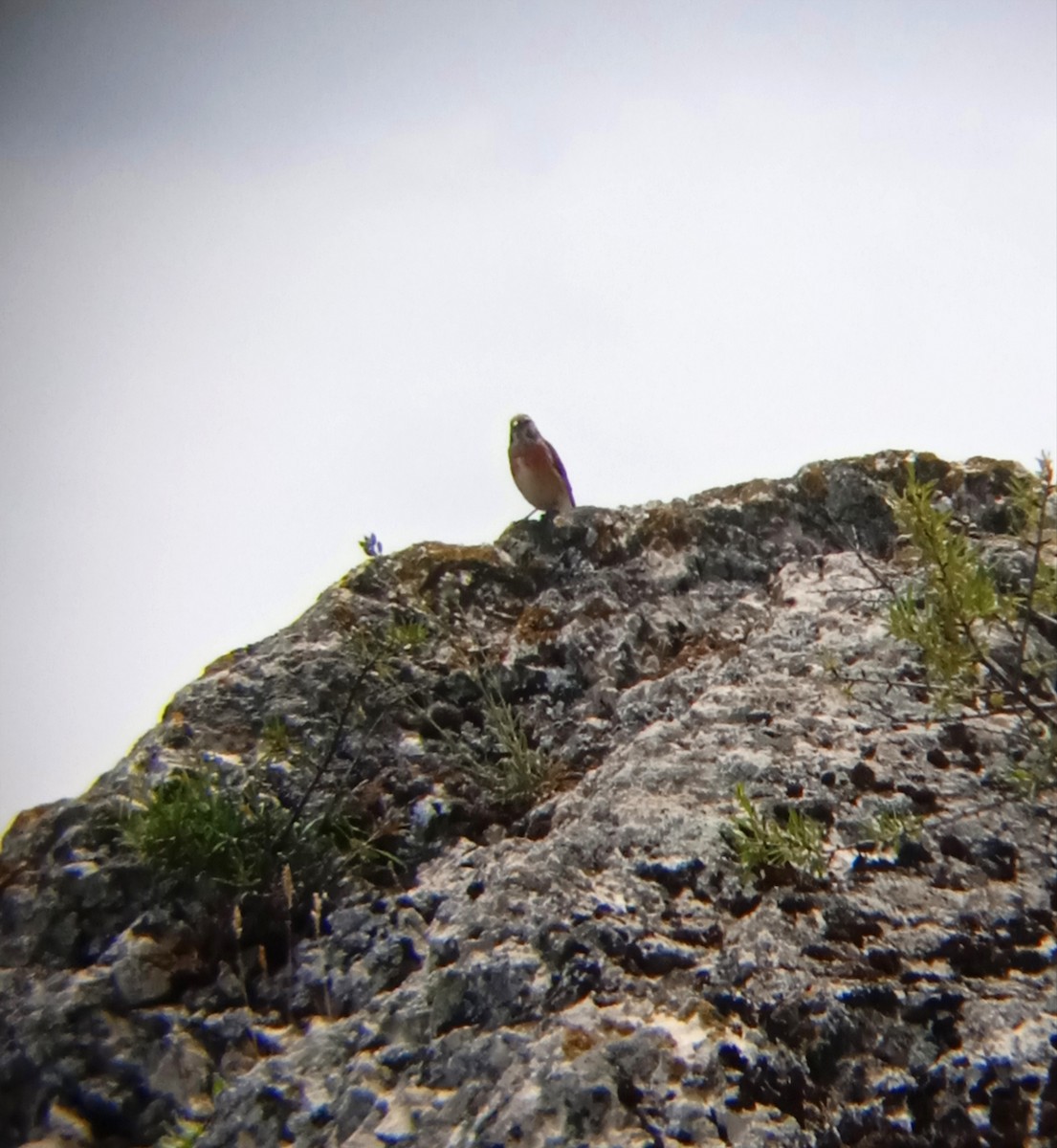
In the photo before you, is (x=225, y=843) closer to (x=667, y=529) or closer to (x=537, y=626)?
(x=537, y=626)

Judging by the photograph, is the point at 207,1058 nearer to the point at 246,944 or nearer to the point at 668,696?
the point at 246,944

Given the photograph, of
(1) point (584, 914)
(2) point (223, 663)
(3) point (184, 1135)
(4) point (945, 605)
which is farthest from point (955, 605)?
(2) point (223, 663)

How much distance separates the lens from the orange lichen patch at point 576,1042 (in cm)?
219

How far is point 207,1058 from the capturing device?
8.79 ft

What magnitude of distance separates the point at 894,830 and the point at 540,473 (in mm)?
3716

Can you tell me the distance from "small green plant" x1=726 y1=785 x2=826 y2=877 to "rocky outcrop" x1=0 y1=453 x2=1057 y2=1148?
0.22 feet

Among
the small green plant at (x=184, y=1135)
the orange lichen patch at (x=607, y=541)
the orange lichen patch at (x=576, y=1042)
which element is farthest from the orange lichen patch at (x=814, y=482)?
the small green plant at (x=184, y=1135)

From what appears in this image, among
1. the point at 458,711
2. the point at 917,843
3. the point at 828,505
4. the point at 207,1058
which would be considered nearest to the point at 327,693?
the point at 458,711

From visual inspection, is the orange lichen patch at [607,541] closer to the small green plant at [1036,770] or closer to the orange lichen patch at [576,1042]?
the small green plant at [1036,770]

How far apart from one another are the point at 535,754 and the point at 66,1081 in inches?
71.0

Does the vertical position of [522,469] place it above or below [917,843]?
above

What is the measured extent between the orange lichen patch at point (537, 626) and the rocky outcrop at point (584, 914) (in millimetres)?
28

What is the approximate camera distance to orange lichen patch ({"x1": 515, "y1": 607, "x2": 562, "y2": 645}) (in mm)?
3957

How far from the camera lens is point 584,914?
2.60 meters
